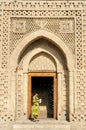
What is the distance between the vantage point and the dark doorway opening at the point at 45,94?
10.6 metres

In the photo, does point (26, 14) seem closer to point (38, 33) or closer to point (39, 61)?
point (38, 33)

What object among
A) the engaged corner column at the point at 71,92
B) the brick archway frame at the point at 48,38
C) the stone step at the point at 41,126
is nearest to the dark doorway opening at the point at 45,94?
the engaged corner column at the point at 71,92

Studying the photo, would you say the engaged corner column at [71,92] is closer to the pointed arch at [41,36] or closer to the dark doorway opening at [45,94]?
the pointed arch at [41,36]

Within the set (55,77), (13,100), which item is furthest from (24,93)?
(55,77)

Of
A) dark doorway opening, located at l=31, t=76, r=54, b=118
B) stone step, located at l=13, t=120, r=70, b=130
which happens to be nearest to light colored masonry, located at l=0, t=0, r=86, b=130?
stone step, located at l=13, t=120, r=70, b=130

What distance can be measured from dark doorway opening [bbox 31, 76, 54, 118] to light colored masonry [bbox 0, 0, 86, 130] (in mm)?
1830

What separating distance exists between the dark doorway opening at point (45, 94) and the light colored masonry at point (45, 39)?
1.83 m

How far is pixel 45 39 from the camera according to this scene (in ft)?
28.9

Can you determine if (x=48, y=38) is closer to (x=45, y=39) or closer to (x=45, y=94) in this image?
(x=45, y=39)

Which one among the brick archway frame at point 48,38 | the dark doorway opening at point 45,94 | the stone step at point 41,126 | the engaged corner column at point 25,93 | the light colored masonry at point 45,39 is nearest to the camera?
the stone step at point 41,126

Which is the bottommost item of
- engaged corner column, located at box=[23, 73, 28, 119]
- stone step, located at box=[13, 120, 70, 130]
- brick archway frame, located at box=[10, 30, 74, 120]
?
stone step, located at box=[13, 120, 70, 130]

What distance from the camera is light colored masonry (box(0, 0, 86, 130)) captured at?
328 inches

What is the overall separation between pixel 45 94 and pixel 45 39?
2.95m

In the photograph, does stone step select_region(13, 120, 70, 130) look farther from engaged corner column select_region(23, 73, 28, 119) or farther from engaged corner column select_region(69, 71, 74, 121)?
engaged corner column select_region(23, 73, 28, 119)
